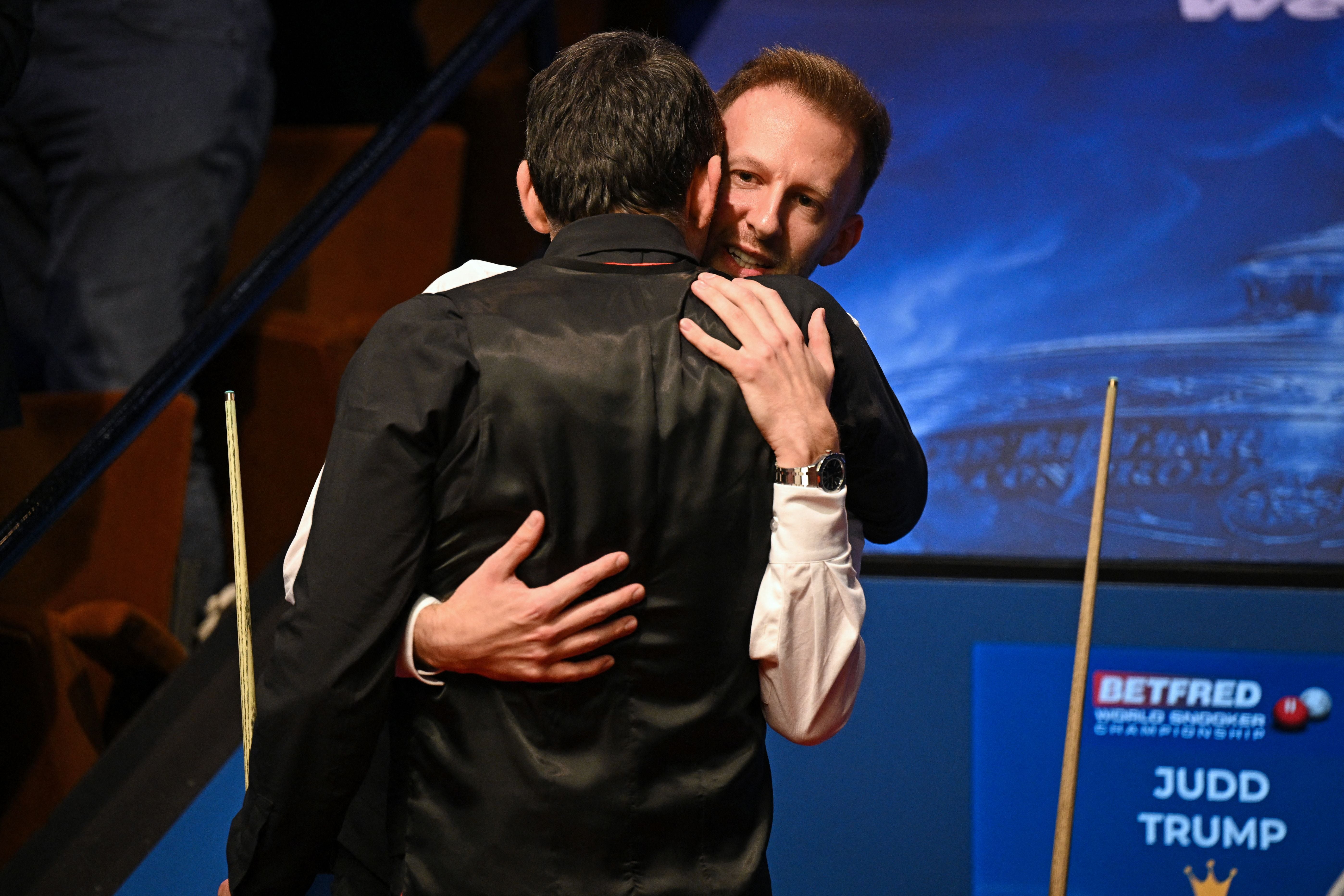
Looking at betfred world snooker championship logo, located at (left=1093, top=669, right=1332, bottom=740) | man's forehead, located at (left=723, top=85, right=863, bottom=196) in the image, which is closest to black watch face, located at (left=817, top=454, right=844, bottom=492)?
man's forehead, located at (left=723, top=85, right=863, bottom=196)

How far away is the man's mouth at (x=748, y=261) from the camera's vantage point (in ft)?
5.67

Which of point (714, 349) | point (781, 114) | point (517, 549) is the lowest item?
point (517, 549)

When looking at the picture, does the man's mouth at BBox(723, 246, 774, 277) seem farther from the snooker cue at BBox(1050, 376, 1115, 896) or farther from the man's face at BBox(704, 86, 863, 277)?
the snooker cue at BBox(1050, 376, 1115, 896)

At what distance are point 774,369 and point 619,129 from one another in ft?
0.96

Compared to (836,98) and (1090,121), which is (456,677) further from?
(1090,121)

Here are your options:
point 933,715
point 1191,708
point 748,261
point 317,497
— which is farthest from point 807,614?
point 1191,708

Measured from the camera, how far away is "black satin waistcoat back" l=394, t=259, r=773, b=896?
1.19 metres

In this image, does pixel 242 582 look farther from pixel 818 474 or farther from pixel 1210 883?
pixel 1210 883

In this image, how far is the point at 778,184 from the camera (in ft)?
5.56

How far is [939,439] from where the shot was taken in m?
3.06

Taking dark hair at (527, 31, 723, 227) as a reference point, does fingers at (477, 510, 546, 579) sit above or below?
below

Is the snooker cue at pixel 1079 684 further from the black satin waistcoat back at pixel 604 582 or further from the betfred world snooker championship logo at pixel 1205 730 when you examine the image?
the betfred world snooker championship logo at pixel 1205 730

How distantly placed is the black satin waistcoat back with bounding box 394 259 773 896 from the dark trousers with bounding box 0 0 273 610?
2.06 m

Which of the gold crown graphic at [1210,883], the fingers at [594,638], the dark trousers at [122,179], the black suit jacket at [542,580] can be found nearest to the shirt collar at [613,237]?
the black suit jacket at [542,580]
